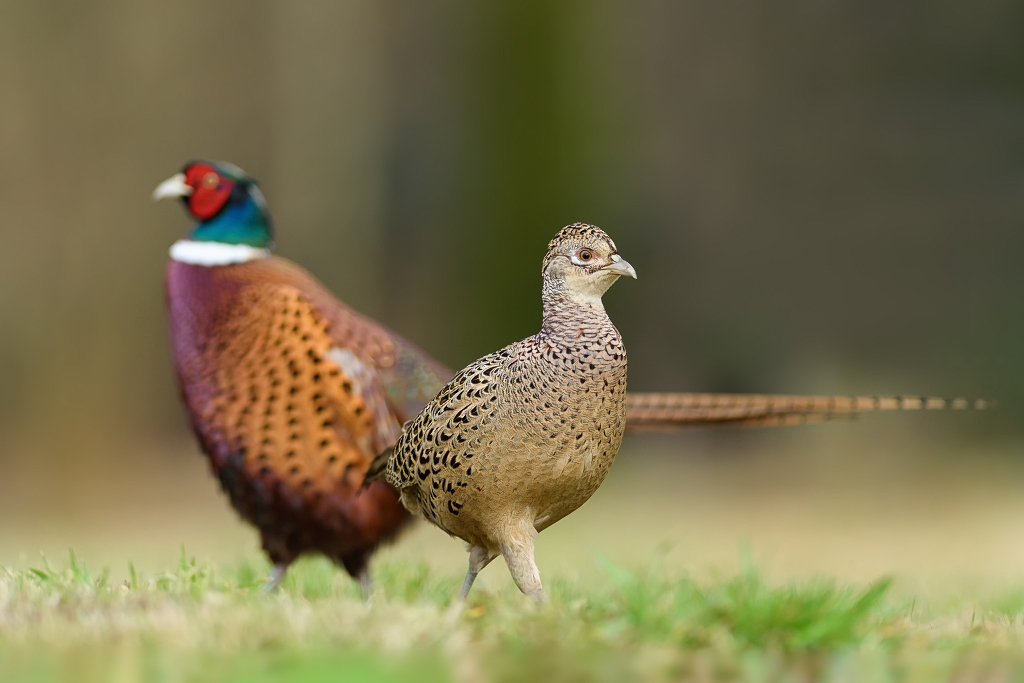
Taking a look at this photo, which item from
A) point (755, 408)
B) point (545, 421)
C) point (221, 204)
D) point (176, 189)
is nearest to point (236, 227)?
point (221, 204)

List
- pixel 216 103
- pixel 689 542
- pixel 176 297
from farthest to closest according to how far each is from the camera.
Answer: pixel 216 103
pixel 689 542
pixel 176 297

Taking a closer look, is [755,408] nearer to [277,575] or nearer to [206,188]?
[277,575]

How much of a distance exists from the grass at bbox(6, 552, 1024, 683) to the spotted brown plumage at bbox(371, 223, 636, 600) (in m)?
0.22

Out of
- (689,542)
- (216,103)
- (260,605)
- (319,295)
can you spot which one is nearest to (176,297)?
(319,295)

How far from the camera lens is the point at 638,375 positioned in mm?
9227

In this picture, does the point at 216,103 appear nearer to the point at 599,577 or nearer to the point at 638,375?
the point at 638,375

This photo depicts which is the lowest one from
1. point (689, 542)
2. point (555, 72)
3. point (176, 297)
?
point (689, 542)

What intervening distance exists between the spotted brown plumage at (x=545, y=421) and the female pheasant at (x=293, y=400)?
37.5 inches

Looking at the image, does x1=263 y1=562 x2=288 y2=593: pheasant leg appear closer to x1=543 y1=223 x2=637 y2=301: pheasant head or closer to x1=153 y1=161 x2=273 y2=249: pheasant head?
x1=153 y1=161 x2=273 y2=249: pheasant head

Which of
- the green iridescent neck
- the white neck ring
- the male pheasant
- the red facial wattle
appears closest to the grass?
the male pheasant

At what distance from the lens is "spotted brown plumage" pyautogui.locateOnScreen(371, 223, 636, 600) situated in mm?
2875

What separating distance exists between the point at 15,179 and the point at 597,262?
281 inches

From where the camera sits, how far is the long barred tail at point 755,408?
341 cm

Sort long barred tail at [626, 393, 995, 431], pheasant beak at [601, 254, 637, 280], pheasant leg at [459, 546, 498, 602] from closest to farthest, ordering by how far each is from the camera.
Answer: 1. pheasant beak at [601, 254, 637, 280]
2. pheasant leg at [459, 546, 498, 602]
3. long barred tail at [626, 393, 995, 431]
